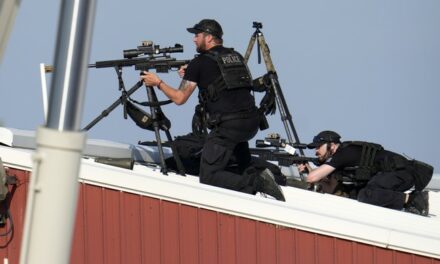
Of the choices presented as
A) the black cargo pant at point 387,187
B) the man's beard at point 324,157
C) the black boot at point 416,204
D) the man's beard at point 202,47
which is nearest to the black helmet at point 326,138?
the man's beard at point 324,157

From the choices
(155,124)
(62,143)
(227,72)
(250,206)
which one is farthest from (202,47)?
(62,143)


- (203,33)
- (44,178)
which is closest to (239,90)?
(203,33)

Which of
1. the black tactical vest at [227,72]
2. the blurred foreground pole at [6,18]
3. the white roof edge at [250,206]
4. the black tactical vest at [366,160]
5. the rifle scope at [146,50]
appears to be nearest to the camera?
the blurred foreground pole at [6,18]

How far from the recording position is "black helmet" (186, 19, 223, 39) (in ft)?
36.8

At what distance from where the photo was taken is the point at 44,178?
13.8 feet

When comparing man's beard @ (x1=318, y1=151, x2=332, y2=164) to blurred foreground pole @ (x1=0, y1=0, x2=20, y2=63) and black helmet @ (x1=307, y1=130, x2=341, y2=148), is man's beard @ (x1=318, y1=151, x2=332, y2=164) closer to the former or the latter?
black helmet @ (x1=307, y1=130, x2=341, y2=148)

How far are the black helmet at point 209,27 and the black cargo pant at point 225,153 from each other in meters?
0.79

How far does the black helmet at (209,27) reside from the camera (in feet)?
36.8

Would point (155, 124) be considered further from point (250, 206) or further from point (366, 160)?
point (366, 160)

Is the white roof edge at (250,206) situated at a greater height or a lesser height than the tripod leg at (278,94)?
lesser

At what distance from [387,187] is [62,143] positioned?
8.11 meters

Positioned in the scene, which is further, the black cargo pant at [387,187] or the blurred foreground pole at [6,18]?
the black cargo pant at [387,187]

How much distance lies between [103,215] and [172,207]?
0.55 m

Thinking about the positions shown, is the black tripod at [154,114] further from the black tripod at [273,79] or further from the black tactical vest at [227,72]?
the black tripod at [273,79]
